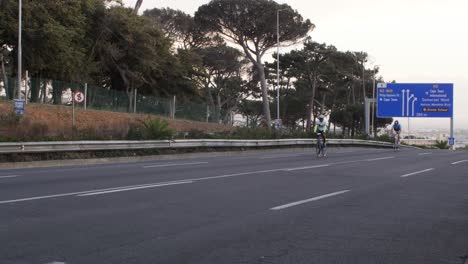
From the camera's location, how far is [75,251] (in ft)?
22.1

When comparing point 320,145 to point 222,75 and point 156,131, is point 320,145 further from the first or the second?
point 222,75

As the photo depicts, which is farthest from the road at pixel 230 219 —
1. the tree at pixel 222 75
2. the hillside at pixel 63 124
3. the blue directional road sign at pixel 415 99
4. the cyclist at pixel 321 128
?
the tree at pixel 222 75

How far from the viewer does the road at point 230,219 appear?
6.77m

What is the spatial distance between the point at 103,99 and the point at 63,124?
298 inches

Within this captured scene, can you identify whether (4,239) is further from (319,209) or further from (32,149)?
(32,149)

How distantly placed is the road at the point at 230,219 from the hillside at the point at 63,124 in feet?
26.0

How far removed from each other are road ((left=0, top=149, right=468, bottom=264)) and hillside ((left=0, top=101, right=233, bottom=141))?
793 cm

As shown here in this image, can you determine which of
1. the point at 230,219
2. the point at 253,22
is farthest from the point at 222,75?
the point at 230,219

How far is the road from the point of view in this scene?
6770 millimetres

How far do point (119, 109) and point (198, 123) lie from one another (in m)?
6.94

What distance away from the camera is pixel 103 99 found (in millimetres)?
38375

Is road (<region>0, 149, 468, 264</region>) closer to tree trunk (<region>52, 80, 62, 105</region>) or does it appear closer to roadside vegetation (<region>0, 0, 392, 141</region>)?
roadside vegetation (<region>0, 0, 392, 141</region>)

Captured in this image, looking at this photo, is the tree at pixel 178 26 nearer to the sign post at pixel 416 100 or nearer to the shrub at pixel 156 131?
the sign post at pixel 416 100

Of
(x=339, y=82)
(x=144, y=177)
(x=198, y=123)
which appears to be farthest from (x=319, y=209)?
(x=339, y=82)
